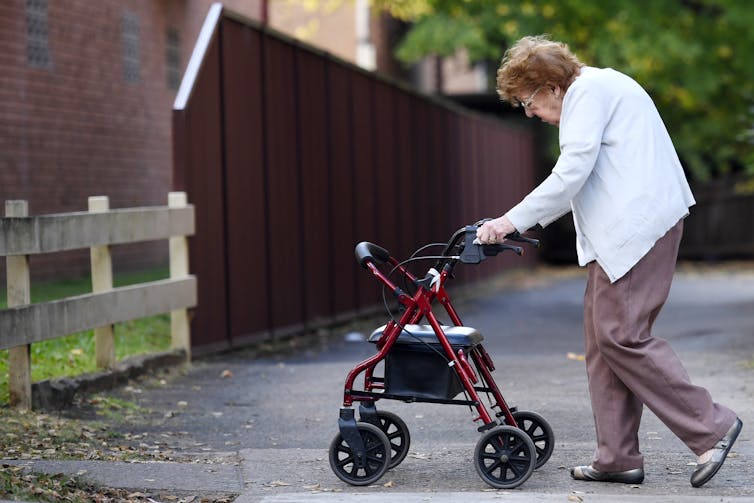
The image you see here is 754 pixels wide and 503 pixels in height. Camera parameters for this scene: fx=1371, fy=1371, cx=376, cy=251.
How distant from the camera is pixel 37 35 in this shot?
41.9 ft

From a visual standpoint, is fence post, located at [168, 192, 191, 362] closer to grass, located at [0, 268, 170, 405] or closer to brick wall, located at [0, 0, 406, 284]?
grass, located at [0, 268, 170, 405]

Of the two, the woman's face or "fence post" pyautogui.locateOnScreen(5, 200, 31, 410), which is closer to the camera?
the woman's face

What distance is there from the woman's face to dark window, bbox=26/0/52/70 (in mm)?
8076

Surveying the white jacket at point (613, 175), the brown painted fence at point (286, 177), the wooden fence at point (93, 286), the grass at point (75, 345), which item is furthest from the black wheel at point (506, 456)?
the brown painted fence at point (286, 177)

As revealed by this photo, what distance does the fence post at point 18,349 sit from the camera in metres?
7.08

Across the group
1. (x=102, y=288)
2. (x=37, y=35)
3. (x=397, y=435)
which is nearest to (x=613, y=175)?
(x=397, y=435)

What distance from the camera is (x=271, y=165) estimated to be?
38.8 ft

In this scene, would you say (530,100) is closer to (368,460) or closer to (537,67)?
(537,67)

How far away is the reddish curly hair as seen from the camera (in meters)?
5.36

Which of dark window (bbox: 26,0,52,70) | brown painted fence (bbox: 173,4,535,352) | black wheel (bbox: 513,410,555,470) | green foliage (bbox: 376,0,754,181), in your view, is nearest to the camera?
black wheel (bbox: 513,410,555,470)

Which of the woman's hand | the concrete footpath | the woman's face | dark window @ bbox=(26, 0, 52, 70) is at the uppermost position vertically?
dark window @ bbox=(26, 0, 52, 70)

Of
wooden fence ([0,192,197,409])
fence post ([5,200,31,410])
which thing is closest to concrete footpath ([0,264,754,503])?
wooden fence ([0,192,197,409])

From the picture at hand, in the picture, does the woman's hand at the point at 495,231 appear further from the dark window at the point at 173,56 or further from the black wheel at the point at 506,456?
the dark window at the point at 173,56

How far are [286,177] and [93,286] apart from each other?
4.07m
